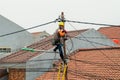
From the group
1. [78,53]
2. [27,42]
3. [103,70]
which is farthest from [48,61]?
[27,42]

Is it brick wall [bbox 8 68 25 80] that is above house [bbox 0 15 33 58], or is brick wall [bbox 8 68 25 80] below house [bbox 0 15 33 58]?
below

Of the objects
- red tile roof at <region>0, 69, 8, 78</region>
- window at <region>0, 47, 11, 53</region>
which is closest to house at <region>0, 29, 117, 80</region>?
red tile roof at <region>0, 69, 8, 78</region>

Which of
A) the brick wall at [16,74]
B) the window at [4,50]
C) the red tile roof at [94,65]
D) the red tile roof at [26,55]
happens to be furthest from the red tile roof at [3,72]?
the window at [4,50]

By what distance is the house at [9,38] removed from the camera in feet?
77.0

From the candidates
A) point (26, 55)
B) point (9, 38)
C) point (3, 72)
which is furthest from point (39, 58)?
point (9, 38)

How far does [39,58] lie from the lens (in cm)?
1758

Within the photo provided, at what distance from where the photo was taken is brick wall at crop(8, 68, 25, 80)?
17.7 metres

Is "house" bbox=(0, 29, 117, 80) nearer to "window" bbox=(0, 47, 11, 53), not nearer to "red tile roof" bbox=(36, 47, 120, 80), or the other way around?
"red tile roof" bbox=(36, 47, 120, 80)

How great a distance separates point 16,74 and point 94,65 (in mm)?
4342

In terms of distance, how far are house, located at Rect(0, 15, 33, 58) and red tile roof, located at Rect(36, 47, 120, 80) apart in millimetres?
6186

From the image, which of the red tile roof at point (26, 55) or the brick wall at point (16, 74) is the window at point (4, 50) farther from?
the brick wall at point (16, 74)

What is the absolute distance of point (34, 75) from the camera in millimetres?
17422

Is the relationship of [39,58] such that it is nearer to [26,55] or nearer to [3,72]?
[26,55]

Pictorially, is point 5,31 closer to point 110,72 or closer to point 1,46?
point 1,46
